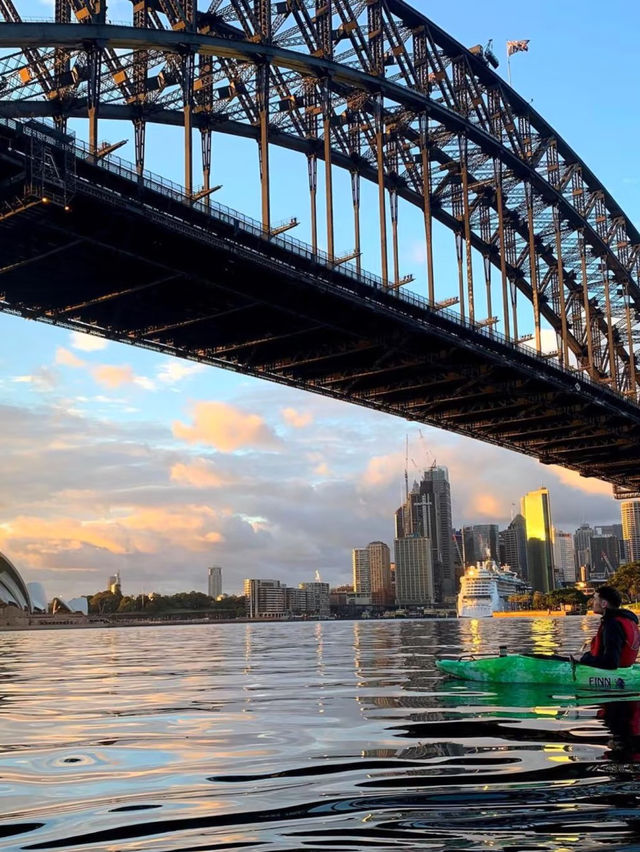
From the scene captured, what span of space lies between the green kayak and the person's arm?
0.11 meters

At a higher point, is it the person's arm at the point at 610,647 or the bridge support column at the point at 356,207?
the bridge support column at the point at 356,207

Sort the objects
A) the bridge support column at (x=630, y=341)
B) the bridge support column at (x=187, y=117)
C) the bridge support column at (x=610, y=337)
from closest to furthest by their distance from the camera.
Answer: the bridge support column at (x=187, y=117)
the bridge support column at (x=610, y=337)
the bridge support column at (x=630, y=341)

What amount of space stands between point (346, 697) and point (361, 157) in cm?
5276

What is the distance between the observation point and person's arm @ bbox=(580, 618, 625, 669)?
49.3ft

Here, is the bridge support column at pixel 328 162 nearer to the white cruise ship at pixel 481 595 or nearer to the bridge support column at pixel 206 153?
the bridge support column at pixel 206 153

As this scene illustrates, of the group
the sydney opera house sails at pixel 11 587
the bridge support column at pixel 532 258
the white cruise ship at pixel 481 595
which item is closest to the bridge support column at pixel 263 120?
the bridge support column at pixel 532 258

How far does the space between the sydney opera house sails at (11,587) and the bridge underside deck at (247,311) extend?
80.9 metres

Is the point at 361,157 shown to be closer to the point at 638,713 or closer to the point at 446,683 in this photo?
the point at 446,683

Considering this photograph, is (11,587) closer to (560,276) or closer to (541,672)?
(560,276)

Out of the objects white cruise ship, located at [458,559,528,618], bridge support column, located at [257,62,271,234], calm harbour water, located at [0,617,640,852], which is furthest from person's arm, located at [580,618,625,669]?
white cruise ship, located at [458,559,528,618]

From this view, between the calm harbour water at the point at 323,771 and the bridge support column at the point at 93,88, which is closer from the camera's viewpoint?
the calm harbour water at the point at 323,771

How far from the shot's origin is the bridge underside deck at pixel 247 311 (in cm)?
3694

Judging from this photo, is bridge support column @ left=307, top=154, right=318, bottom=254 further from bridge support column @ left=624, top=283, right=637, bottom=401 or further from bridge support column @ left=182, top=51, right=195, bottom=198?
bridge support column @ left=624, top=283, right=637, bottom=401

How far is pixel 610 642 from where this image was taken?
15.3 metres
